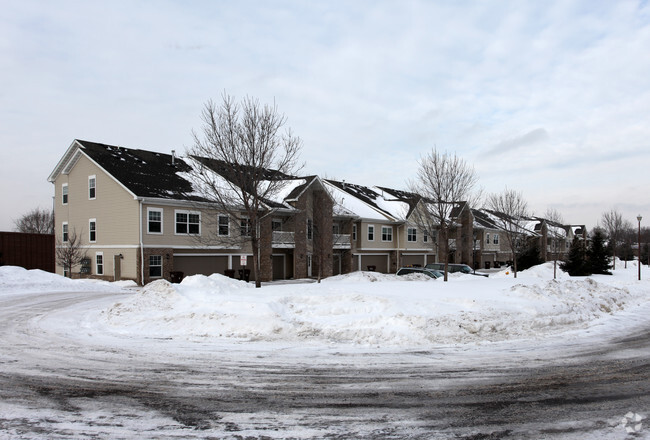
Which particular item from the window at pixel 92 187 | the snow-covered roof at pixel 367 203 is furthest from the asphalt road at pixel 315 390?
the snow-covered roof at pixel 367 203

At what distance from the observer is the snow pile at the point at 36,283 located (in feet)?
79.5

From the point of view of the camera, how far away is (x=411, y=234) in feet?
165

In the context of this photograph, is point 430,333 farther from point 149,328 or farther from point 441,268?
point 441,268

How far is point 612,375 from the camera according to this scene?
28.0ft

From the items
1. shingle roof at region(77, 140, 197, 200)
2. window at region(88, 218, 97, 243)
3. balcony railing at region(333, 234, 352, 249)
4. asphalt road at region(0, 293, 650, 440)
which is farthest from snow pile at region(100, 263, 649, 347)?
balcony railing at region(333, 234, 352, 249)

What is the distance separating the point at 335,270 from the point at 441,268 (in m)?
11.7

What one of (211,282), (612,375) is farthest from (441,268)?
(612,375)

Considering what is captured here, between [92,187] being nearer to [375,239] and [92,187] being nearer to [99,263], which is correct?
[99,263]

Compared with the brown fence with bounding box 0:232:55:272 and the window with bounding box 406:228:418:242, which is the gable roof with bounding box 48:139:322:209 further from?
the window with bounding box 406:228:418:242

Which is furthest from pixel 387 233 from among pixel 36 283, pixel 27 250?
pixel 36 283

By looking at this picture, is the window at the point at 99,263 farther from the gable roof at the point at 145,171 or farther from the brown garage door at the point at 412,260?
the brown garage door at the point at 412,260

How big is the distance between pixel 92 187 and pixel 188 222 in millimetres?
7448

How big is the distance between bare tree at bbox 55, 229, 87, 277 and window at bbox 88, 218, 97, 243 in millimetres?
912

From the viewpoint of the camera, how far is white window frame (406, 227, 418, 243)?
1961 inches
